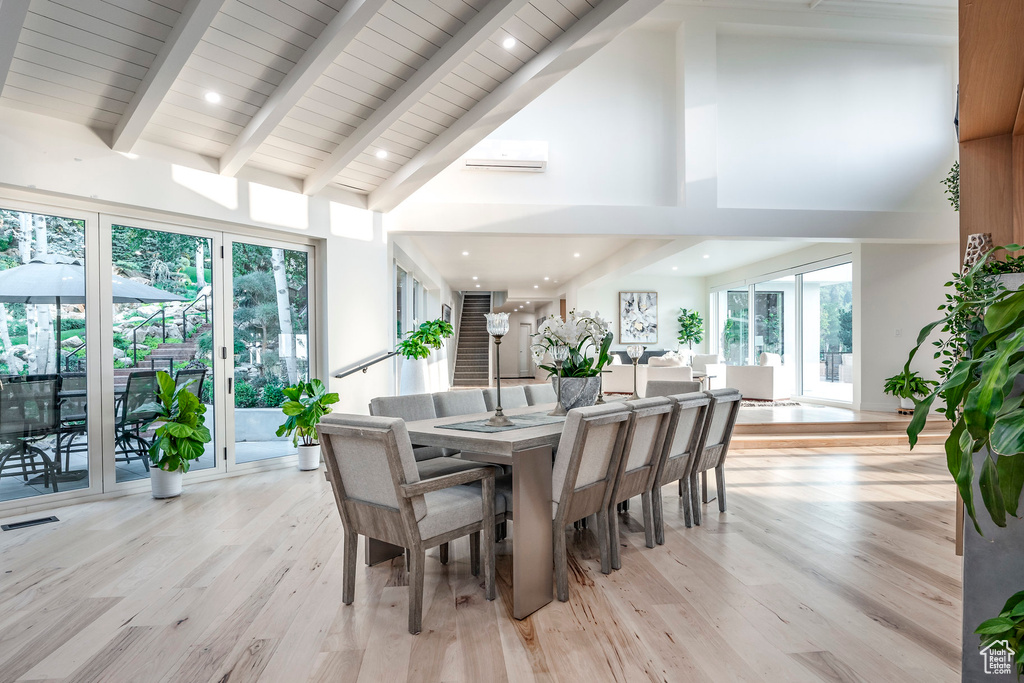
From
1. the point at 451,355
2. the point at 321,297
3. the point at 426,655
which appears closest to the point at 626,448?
the point at 426,655

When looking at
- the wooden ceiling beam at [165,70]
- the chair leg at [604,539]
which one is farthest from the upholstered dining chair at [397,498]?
the wooden ceiling beam at [165,70]

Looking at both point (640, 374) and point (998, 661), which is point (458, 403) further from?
point (640, 374)

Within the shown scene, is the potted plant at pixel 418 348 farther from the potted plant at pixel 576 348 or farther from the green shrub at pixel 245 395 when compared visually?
the potted plant at pixel 576 348

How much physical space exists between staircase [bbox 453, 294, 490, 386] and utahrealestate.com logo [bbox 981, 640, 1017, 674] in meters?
13.3

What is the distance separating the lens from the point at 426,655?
6.61 ft

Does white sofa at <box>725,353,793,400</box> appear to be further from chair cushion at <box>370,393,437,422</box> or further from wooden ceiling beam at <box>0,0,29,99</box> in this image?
wooden ceiling beam at <box>0,0,29,99</box>

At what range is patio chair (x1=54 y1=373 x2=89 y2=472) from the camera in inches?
158

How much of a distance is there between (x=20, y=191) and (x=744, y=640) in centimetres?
479

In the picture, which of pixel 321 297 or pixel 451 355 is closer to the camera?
pixel 321 297

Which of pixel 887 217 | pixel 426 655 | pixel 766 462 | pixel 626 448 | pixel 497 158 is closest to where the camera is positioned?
pixel 426 655

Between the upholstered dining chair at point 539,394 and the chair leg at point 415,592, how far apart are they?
198 centimetres

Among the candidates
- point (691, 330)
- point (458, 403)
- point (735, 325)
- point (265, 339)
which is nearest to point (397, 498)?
point (458, 403)

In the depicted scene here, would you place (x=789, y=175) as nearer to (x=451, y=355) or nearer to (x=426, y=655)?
(x=426, y=655)

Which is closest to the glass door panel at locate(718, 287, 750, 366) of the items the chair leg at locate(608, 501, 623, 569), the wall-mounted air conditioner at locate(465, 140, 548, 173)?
the wall-mounted air conditioner at locate(465, 140, 548, 173)
